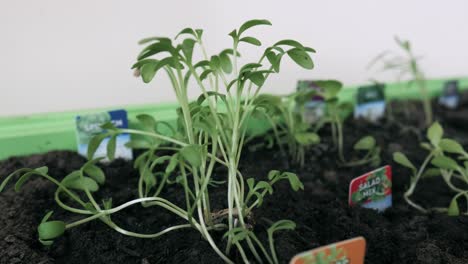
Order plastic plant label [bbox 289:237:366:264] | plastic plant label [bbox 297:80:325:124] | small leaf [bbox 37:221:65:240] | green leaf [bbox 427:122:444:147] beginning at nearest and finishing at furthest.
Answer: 1. plastic plant label [bbox 289:237:366:264]
2. small leaf [bbox 37:221:65:240]
3. green leaf [bbox 427:122:444:147]
4. plastic plant label [bbox 297:80:325:124]

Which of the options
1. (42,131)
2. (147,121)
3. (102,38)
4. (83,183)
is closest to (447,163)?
(147,121)

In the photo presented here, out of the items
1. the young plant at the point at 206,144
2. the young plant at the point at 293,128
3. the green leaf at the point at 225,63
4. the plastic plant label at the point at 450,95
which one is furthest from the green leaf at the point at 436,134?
the plastic plant label at the point at 450,95

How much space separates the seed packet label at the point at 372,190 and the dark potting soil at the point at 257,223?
26 mm

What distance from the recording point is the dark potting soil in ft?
2.41

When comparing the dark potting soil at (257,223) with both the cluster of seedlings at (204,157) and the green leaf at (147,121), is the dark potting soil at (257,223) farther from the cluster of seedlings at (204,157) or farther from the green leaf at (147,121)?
the green leaf at (147,121)

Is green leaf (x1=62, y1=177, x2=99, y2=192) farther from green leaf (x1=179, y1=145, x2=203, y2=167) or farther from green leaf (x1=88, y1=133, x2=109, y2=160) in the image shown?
green leaf (x1=179, y1=145, x2=203, y2=167)

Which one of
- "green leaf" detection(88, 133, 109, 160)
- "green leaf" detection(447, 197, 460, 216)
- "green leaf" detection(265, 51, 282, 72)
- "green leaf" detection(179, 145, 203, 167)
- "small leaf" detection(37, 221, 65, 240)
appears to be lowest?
"green leaf" detection(447, 197, 460, 216)

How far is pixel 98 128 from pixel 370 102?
1.05 metres

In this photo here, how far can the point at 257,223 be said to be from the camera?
0.78 meters

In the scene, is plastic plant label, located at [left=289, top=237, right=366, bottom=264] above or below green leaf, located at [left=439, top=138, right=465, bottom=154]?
below

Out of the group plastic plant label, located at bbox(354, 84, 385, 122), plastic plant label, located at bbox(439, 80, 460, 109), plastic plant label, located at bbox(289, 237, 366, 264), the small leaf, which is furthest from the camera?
plastic plant label, located at bbox(439, 80, 460, 109)

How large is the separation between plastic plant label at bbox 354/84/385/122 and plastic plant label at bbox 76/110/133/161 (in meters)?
0.90

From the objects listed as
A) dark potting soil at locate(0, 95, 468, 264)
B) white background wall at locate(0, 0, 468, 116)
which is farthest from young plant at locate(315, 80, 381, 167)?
white background wall at locate(0, 0, 468, 116)

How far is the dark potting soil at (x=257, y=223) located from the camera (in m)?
0.73
